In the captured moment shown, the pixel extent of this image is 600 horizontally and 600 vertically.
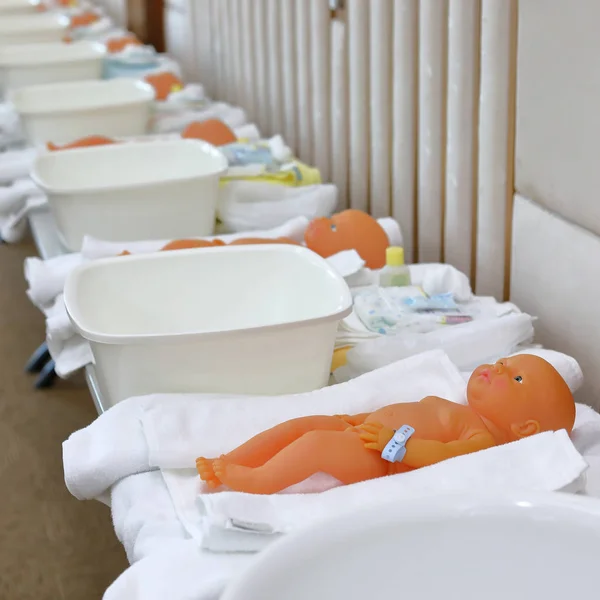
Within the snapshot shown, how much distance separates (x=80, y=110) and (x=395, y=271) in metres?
1.08

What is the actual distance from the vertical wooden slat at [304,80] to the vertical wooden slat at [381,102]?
38cm

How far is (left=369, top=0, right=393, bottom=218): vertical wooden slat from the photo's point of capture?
5.91 feet

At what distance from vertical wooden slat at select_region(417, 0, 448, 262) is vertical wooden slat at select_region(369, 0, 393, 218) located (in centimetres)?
16

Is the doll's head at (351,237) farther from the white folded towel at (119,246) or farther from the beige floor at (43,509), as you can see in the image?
the beige floor at (43,509)

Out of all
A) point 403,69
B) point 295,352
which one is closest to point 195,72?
point 403,69

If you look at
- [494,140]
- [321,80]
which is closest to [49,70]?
[321,80]

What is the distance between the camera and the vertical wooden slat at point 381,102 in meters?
1.80

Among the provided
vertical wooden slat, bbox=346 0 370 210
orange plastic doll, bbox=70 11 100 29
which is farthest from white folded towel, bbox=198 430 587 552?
orange plastic doll, bbox=70 11 100 29

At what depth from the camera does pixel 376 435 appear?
3.14ft

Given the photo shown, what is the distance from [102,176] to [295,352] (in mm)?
969

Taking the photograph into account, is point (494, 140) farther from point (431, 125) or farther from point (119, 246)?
point (119, 246)

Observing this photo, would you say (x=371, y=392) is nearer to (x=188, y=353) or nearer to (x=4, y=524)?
(x=188, y=353)

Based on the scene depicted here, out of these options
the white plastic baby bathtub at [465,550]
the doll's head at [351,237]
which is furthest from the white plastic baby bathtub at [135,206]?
the white plastic baby bathtub at [465,550]

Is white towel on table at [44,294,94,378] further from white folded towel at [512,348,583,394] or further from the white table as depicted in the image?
white folded towel at [512,348,583,394]
